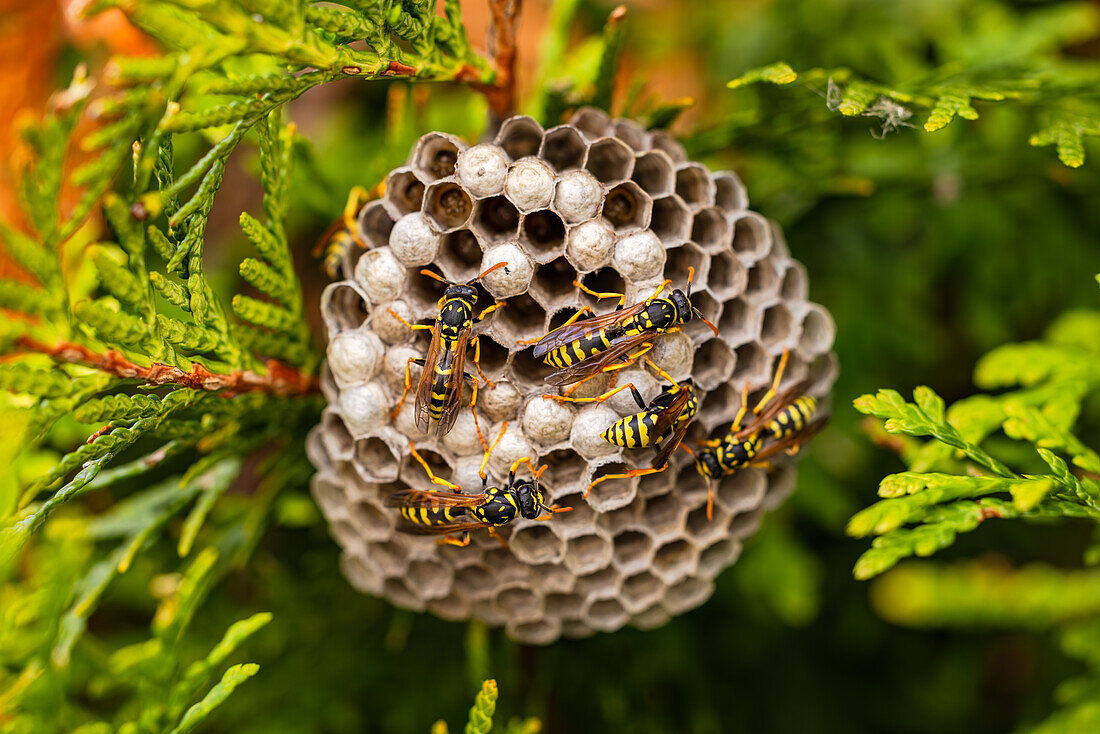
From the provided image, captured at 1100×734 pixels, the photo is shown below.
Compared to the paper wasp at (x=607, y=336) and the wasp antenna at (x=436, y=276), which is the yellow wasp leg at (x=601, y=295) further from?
the wasp antenna at (x=436, y=276)

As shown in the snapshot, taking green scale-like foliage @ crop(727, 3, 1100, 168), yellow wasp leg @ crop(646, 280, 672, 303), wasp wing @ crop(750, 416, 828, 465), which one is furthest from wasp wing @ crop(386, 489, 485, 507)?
green scale-like foliage @ crop(727, 3, 1100, 168)

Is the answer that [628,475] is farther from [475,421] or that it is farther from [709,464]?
[475,421]

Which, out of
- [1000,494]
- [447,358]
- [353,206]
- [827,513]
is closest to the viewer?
[447,358]

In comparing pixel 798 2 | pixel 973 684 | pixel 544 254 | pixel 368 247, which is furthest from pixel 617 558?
pixel 798 2

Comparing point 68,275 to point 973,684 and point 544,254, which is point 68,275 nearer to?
point 544,254

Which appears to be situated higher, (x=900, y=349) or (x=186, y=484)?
(x=186, y=484)

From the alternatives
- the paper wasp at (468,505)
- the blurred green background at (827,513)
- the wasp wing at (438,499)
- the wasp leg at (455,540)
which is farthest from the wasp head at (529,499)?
the blurred green background at (827,513)

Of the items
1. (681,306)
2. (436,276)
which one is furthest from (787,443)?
(436,276)
